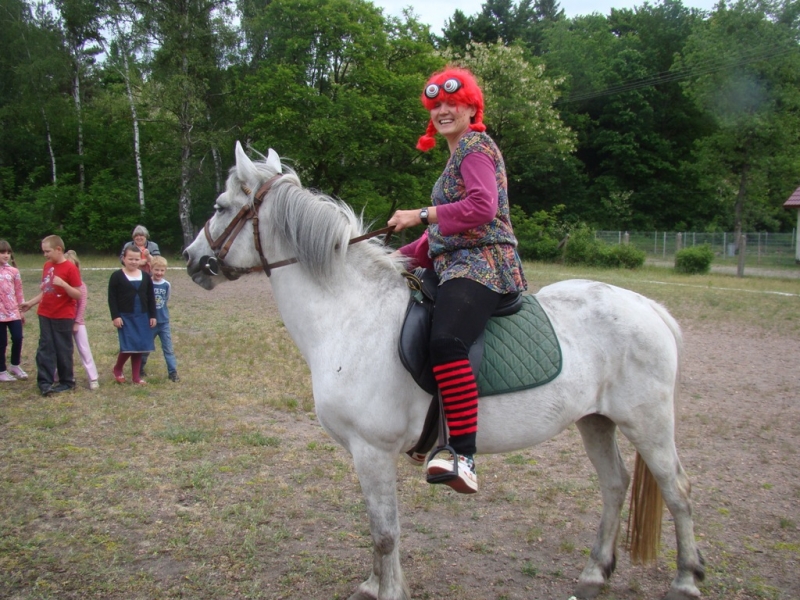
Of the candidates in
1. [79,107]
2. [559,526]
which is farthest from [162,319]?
[79,107]

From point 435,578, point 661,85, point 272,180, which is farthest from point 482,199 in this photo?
point 661,85

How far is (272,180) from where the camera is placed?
11.4 ft

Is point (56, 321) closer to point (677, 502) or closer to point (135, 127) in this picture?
point (677, 502)

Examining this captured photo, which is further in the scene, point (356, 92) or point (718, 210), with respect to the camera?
point (718, 210)

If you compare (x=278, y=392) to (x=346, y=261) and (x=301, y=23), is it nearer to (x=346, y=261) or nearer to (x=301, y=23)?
(x=346, y=261)

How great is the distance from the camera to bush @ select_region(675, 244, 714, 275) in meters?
25.8

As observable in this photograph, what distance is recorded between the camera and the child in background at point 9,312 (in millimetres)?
8273

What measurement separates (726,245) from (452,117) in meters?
35.9

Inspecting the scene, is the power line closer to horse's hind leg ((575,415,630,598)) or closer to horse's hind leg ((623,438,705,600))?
horse's hind leg ((575,415,630,598))

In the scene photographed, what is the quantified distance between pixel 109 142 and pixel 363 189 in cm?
1622

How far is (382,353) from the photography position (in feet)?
10.8

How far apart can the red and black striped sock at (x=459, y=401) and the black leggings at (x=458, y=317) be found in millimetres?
52

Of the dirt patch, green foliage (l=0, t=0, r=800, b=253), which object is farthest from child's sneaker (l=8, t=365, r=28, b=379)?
green foliage (l=0, t=0, r=800, b=253)

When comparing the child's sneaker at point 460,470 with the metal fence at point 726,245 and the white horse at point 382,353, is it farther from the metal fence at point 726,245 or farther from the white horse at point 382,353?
the metal fence at point 726,245
